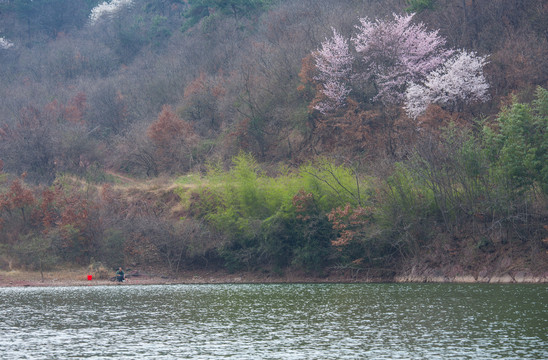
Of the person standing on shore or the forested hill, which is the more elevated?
the forested hill

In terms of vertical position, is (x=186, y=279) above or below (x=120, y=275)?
below

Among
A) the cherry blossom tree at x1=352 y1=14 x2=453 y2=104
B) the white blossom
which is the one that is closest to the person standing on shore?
the cherry blossom tree at x1=352 y1=14 x2=453 y2=104

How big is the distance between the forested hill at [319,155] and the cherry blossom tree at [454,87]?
0.16 meters

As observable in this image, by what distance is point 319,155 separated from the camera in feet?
184

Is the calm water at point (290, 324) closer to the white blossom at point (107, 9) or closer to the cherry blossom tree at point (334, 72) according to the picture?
the cherry blossom tree at point (334, 72)

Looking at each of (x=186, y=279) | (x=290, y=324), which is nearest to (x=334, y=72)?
(x=186, y=279)

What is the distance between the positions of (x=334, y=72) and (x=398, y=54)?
6.22m

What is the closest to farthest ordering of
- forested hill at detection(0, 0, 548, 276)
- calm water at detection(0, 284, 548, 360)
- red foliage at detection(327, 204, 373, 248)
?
calm water at detection(0, 284, 548, 360) < forested hill at detection(0, 0, 548, 276) < red foliage at detection(327, 204, 373, 248)

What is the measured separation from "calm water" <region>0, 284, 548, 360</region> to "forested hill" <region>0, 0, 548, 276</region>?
279 inches

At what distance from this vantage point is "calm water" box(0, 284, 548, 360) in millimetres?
18719

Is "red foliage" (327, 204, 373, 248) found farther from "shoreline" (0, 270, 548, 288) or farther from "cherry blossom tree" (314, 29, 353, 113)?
"cherry blossom tree" (314, 29, 353, 113)

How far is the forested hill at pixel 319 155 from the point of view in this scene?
40094mm

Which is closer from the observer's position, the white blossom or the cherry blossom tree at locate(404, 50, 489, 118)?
the cherry blossom tree at locate(404, 50, 489, 118)

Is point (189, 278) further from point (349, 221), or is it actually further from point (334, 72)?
point (334, 72)
